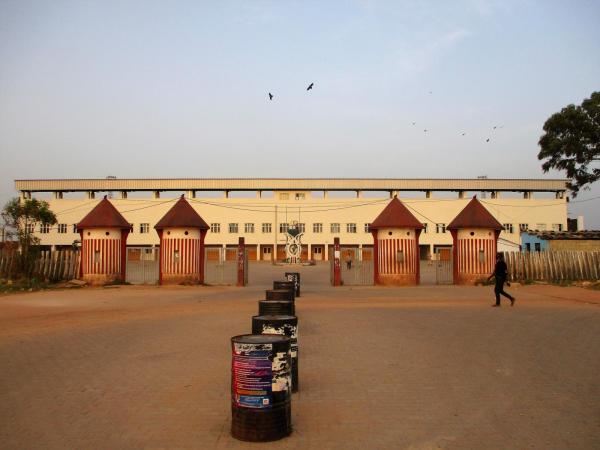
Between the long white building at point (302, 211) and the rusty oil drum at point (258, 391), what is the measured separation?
228 feet

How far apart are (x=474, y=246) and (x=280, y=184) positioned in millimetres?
48692

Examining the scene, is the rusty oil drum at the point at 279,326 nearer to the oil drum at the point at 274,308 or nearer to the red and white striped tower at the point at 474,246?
the oil drum at the point at 274,308

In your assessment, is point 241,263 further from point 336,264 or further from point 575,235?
point 575,235

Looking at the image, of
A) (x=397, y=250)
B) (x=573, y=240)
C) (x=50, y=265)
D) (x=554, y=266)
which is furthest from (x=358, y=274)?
(x=50, y=265)

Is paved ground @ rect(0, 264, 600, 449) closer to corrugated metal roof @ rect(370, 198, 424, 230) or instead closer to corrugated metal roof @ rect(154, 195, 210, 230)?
corrugated metal roof @ rect(154, 195, 210, 230)

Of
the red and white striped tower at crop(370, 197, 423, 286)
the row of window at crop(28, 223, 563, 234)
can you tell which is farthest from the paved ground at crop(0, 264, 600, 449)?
the row of window at crop(28, 223, 563, 234)

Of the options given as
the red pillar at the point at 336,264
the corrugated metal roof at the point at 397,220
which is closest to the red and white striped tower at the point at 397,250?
the corrugated metal roof at the point at 397,220

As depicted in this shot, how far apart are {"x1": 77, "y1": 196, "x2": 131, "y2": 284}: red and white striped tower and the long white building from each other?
44506 mm

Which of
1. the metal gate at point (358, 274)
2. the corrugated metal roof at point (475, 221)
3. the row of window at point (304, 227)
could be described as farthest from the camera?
the row of window at point (304, 227)

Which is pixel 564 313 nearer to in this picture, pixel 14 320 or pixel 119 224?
pixel 14 320

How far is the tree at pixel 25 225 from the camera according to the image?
98.4 feet

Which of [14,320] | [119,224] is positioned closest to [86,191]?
[119,224]

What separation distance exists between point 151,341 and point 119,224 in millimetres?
20393

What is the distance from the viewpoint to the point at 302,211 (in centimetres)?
7688
